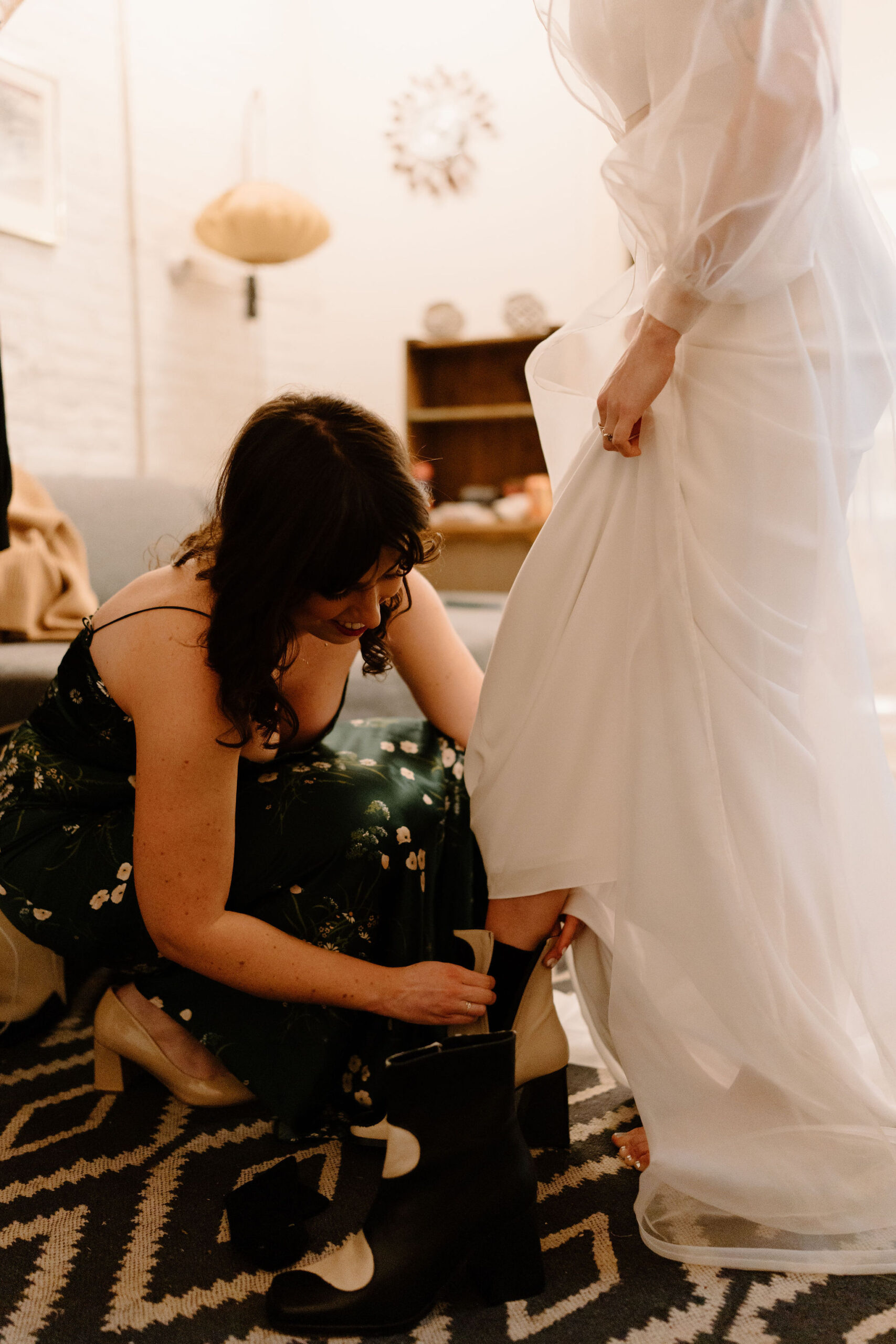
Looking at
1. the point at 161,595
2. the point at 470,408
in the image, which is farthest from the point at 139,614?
the point at 470,408

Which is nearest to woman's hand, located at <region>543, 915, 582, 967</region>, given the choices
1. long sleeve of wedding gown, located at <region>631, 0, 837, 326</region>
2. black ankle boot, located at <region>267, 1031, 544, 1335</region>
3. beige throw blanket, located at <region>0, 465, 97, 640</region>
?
black ankle boot, located at <region>267, 1031, 544, 1335</region>

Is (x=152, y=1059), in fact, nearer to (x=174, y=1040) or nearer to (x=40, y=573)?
(x=174, y=1040)

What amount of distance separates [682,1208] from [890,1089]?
0.25 metres

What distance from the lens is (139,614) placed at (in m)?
1.05

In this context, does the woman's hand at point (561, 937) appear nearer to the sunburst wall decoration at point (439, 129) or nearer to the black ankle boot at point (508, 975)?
the black ankle boot at point (508, 975)

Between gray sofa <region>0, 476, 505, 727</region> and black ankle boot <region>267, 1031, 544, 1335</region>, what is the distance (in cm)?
103

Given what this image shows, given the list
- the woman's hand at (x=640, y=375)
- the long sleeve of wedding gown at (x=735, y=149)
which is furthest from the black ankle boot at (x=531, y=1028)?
the long sleeve of wedding gown at (x=735, y=149)

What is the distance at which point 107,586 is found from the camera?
2303mm

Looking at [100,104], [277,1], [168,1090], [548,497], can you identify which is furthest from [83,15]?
[168,1090]

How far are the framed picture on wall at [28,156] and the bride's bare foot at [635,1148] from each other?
2.71 metres

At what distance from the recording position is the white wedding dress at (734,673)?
893 mm

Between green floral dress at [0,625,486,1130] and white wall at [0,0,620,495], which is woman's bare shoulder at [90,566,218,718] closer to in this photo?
green floral dress at [0,625,486,1130]

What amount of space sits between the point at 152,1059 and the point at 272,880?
0.88 ft

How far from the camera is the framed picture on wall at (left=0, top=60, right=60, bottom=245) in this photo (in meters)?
2.66
